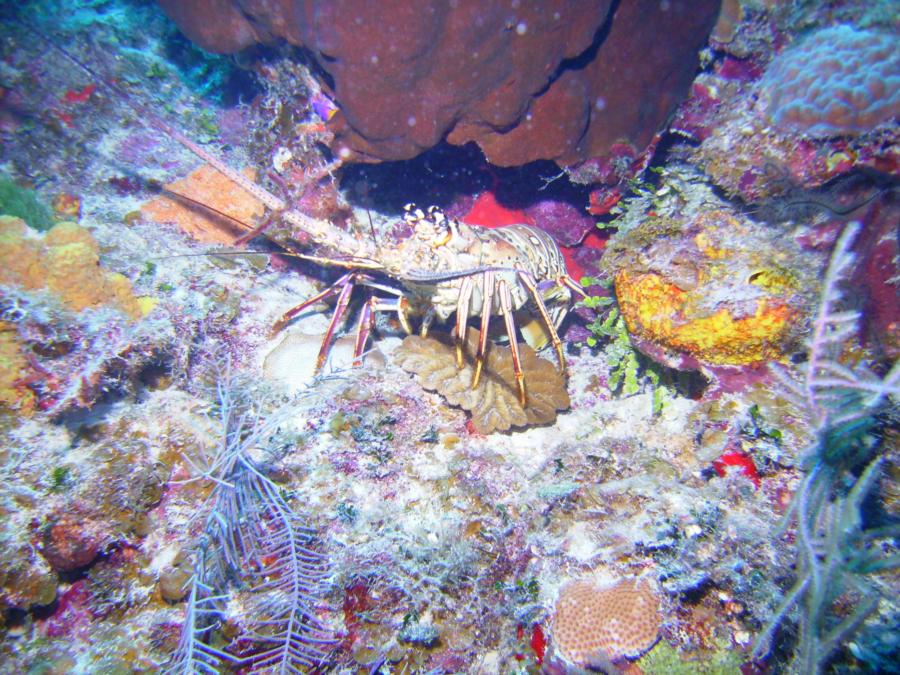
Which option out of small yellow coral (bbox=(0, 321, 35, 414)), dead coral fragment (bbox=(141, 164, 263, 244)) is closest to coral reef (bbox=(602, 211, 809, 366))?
dead coral fragment (bbox=(141, 164, 263, 244))

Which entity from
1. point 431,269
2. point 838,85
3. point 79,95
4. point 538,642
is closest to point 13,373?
point 431,269

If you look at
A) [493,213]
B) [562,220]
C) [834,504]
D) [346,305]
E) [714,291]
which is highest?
[493,213]

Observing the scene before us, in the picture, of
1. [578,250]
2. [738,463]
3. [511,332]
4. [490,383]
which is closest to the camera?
[738,463]

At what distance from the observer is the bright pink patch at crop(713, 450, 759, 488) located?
2.40 m

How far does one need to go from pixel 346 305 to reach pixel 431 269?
108cm

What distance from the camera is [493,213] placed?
Answer: 18.2 ft

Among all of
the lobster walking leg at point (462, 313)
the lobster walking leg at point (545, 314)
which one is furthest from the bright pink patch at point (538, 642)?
the lobster walking leg at point (545, 314)

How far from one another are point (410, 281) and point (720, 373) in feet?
8.63

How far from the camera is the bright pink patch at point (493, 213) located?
5.52 m

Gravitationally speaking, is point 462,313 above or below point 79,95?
below

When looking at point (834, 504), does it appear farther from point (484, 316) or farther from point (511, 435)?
point (484, 316)

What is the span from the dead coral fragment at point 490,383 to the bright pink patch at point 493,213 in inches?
90.2

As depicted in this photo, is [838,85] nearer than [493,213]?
Yes

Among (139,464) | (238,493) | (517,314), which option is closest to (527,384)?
(517,314)
